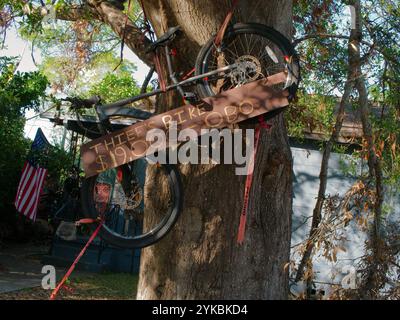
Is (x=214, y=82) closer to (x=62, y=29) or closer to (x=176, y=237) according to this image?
(x=176, y=237)

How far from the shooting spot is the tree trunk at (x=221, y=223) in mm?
4852

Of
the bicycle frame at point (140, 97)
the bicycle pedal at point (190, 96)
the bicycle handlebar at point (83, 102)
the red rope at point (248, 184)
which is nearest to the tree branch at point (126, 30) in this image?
the bicycle frame at point (140, 97)

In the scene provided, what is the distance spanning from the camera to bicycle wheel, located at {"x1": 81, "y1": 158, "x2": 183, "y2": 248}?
15.3ft

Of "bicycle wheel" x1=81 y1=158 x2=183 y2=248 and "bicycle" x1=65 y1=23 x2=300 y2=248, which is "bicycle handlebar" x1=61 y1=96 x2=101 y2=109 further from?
"bicycle wheel" x1=81 y1=158 x2=183 y2=248

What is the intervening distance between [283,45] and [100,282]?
300 inches

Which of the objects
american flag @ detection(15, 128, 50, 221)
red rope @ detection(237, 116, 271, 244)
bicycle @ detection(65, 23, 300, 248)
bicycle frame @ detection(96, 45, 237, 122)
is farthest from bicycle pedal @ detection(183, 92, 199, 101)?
american flag @ detection(15, 128, 50, 221)

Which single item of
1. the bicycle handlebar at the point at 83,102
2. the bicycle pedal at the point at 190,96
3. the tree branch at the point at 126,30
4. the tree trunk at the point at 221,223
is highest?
the tree branch at the point at 126,30

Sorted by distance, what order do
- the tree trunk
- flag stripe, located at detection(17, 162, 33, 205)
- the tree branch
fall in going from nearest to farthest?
the tree trunk < the tree branch < flag stripe, located at detection(17, 162, 33, 205)

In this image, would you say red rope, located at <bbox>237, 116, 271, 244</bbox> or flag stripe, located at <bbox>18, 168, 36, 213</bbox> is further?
flag stripe, located at <bbox>18, 168, 36, 213</bbox>

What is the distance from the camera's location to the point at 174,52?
16.8ft

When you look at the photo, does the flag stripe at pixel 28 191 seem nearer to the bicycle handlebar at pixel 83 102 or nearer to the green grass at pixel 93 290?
the green grass at pixel 93 290

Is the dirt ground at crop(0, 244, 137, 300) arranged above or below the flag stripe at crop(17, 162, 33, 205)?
below
